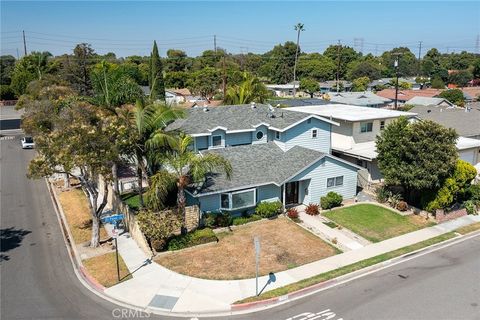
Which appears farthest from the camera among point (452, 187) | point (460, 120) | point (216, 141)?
point (460, 120)

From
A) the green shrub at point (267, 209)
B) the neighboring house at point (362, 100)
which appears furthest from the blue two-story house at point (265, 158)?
the neighboring house at point (362, 100)

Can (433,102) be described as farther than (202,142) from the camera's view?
Yes

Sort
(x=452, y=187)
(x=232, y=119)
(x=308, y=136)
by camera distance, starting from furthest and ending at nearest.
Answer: (x=232, y=119) → (x=308, y=136) → (x=452, y=187)

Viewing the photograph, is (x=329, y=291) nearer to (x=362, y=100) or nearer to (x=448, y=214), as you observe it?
(x=448, y=214)

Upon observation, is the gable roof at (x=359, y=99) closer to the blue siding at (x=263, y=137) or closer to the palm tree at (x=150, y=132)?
the blue siding at (x=263, y=137)

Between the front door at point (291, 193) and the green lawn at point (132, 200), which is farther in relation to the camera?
the front door at point (291, 193)

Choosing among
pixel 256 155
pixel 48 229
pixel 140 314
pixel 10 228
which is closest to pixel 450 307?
pixel 140 314

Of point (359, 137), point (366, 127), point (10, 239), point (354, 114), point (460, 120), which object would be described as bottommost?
point (10, 239)

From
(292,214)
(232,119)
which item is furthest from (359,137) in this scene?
(292,214)
